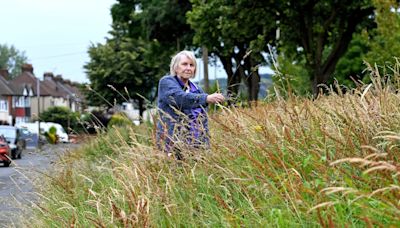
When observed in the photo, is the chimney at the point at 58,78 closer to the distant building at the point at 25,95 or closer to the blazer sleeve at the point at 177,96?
the distant building at the point at 25,95

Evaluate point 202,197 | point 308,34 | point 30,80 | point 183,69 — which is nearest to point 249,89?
point 308,34

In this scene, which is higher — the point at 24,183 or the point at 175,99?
the point at 175,99

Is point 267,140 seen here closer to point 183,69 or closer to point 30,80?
point 183,69

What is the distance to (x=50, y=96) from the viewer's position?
351ft

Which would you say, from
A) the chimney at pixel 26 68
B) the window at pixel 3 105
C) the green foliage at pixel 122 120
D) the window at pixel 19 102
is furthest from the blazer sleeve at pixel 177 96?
the chimney at pixel 26 68

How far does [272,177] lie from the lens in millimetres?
4082

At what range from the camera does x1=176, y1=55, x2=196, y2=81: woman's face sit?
6555mm

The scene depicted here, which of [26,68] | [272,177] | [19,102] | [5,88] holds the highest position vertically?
[26,68]

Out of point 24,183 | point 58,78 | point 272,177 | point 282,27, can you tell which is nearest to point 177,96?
point 24,183

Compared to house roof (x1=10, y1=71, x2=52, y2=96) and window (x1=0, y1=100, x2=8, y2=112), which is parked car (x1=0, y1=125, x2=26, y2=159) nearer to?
window (x1=0, y1=100, x2=8, y2=112)

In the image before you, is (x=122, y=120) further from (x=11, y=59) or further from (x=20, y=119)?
(x=11, y=59)

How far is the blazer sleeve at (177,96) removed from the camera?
6.16m

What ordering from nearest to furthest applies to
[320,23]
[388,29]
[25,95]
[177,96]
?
1. [177,96]
2. [388,29]
3. [320,23]
4. [25,95]

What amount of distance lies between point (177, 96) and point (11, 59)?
13729 centimetres
